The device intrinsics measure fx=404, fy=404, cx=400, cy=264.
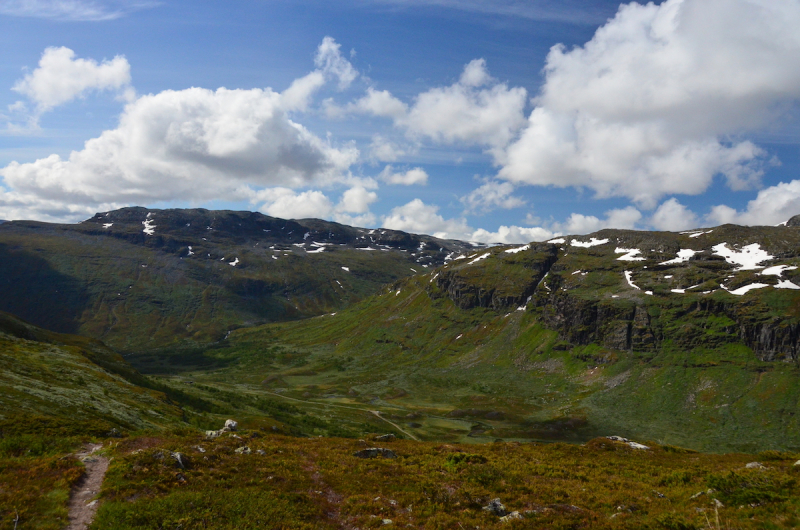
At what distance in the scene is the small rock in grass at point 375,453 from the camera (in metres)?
39.6

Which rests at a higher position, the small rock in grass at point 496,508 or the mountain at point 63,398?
the small rock in grass at point 496,508

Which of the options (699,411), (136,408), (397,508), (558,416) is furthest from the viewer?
(558,416)

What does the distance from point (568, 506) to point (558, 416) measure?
143457 millimetres

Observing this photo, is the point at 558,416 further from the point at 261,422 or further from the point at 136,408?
the point at 136,408

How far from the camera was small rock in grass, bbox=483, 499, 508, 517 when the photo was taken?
85.1ft

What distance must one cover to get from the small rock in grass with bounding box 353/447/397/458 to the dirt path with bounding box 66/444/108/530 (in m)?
20.7

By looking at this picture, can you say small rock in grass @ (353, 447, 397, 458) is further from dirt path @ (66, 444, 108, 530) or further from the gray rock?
dirt path @ (66, 444, 108, 530)

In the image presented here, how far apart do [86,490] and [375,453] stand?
23.2 m

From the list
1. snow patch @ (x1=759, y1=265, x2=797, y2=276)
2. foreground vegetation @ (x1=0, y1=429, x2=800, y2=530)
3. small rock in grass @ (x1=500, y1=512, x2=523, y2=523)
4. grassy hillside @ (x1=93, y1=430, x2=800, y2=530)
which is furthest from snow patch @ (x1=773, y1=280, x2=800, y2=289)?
small rock in grass @ (x1=500, y1=512, x2=523, y2=523)

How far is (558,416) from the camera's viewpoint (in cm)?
15488

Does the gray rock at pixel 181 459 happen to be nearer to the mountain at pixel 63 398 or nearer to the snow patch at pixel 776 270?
the mountain at pixel 63 398

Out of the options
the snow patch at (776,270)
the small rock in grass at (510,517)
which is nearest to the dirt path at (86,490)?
the small rock in grass at (510,517)

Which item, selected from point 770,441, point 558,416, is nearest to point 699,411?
point 770,441

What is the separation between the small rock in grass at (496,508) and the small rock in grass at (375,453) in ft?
49.7
